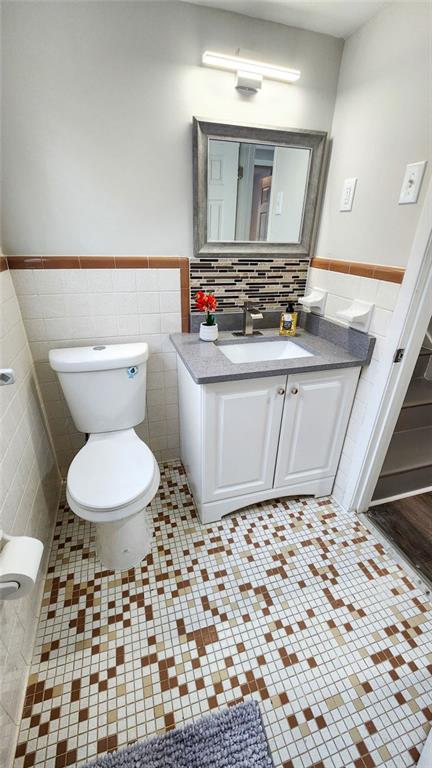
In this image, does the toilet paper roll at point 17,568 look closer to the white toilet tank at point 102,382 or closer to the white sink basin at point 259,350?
the white toilet tank at point 102,382

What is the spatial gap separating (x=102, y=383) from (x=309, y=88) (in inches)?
65.3

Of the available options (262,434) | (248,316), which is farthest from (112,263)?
(262,434)

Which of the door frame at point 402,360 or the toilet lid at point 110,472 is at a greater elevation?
the door frame at point 402,360

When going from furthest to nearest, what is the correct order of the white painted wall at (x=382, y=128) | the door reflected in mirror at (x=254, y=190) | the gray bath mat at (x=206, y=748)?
the door reflected in mirror at (x=254, y=190), the white painted wall at (x=382, y=128), the gray bath mat at (x=206, y=748)

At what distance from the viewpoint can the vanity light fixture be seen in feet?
4.19

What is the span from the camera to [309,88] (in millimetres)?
1448

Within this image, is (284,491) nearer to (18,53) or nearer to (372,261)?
(372,261)

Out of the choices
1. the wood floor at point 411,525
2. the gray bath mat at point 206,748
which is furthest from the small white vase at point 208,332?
the gray bath mat at point 206,748

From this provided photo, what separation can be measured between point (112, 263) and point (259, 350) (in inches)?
33.2

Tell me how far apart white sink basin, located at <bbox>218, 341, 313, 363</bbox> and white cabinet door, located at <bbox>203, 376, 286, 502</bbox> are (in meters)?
0.34

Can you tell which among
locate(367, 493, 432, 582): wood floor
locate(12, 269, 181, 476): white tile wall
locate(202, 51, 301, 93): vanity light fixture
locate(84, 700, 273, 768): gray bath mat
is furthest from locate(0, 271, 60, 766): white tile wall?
locate(367, 493, 432, 582): wood floor

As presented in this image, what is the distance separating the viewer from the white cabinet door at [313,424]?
4.68 ft

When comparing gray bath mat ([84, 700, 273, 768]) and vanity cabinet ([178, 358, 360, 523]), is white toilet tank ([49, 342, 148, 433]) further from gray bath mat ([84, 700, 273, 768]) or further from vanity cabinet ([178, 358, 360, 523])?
gray bath mat ([84, 700, 273, 768])

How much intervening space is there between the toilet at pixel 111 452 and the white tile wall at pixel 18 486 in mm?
161
